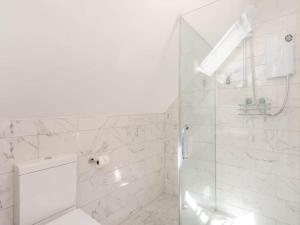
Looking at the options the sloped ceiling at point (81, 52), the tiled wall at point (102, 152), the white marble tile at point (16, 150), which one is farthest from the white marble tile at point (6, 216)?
the sloped ceiling at point (81, 52)

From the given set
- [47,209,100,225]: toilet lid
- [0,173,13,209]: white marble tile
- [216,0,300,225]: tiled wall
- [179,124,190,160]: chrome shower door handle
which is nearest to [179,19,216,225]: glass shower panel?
[179,124,190,160]: chrome shower door handle

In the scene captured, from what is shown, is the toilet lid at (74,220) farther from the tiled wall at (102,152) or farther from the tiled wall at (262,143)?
the tiled wall at (262,143)

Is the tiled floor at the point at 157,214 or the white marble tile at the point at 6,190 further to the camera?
the tiled floor at the point at 157,214

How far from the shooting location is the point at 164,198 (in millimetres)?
2613

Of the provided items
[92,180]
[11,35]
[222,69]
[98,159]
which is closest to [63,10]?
[11,35]

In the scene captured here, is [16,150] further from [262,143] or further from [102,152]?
[262,143]

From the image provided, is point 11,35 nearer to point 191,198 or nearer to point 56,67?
point 56,67

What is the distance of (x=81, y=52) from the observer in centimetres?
126

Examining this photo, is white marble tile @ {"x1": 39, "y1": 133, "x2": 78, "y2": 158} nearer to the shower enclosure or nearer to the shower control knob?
the shower enclosure

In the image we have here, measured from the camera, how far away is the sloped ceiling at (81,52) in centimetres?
99

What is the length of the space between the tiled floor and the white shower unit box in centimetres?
93

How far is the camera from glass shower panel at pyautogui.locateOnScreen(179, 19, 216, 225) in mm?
1799

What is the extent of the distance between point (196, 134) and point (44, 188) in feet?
4.64

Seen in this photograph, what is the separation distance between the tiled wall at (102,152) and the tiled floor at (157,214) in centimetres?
8
